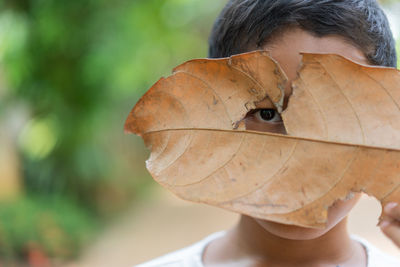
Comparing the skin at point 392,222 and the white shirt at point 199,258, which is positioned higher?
the skin at point 392,222

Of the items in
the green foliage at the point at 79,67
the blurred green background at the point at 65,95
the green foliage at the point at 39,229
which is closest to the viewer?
the green foliage at the point at 39,229

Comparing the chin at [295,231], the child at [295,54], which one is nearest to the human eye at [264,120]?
the child at [295,54]

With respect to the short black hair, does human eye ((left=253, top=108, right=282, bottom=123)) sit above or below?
below

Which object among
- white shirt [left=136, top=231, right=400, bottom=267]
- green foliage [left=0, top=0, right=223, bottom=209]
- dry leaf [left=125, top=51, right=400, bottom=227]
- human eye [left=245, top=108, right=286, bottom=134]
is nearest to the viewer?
dry leaf [left=125, top=51, right=400, bottom=227]

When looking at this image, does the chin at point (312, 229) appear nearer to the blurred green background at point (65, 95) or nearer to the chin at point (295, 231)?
the chin at point (295, 231)

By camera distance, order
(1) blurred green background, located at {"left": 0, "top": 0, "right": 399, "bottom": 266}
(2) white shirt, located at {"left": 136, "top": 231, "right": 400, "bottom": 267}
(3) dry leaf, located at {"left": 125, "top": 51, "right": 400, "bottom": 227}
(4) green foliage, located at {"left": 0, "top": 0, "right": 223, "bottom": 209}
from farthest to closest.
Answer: (4) green foliage, located at {"left": 0, "top": 0, "right": 223, "bottom": 209}
(1) blurred green background, located at {"left": 0, "top": 0, "right": 399, "bottom": 266}
(2) white shirt, located at {"left": 136, "top": 231, "right": 400, "bottom": 267}
(3) dry leaf, located at {"left": 125, "top": 51, "right": 400, "bottom": 227}

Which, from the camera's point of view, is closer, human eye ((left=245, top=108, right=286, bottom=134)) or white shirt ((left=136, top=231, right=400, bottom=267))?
human eye ((left=245, top=108, right=286, bottom=134))

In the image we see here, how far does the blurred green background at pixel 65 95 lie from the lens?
433cm

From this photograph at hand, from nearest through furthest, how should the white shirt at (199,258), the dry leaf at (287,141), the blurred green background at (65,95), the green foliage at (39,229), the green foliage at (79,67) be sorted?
the dry leaf at (287,141)
the white shirt at (199,258)
the green foliage at (39,229)
the blurred green background at (65,95)
the green foliage at (79,67)

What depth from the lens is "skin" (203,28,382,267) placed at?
0.79 meters

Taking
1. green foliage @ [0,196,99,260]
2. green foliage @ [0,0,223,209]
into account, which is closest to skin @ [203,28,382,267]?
green foliage @ [0,196,99,260]

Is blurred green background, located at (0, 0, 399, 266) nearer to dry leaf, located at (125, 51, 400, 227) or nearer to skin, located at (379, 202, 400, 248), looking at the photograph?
dry leaf, located at (125, 51, 400, 227)

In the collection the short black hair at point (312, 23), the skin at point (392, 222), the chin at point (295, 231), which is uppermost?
the short black hair at point (312, 23)

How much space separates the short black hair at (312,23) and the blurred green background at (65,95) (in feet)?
11.7
